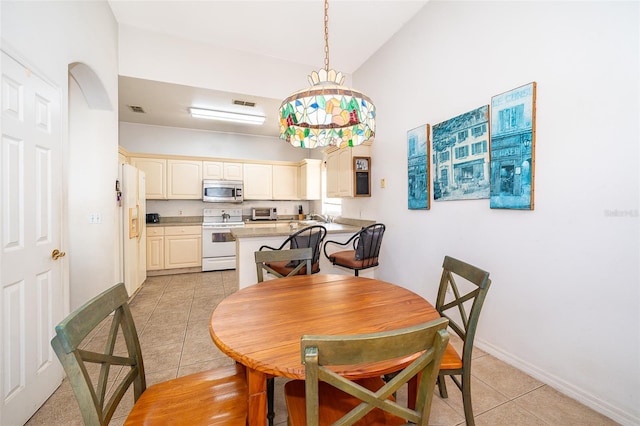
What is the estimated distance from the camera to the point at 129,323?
1162 mm

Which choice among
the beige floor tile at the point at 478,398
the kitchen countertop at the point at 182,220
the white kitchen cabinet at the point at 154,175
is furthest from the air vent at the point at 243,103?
the beige floor tile at the point at 478,398

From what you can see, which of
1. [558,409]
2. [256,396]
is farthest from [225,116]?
[558,409]

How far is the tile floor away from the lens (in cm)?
154

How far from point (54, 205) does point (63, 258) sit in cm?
41

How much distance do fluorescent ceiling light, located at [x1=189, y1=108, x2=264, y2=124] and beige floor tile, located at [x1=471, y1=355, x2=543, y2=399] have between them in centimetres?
451

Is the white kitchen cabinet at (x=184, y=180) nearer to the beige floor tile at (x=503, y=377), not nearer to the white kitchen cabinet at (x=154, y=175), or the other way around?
the white kitchen cabinet at (x=154, y=175)

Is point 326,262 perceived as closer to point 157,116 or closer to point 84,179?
point 84,179

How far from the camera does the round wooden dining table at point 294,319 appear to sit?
90 cm

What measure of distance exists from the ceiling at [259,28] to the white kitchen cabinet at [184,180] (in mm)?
1168

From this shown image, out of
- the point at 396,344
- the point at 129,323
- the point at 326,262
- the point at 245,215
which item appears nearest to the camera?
the point at 396,344

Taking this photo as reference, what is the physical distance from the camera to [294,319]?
1.21 meters

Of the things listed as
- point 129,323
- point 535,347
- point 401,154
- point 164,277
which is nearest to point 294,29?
point 401,154

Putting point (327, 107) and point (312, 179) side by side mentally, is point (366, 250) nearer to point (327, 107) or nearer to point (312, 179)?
point (327, 107)

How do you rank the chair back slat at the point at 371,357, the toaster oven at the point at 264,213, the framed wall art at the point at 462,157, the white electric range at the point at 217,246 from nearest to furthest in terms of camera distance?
1. the chair back slat at the point at 371,357
2. the framed wall art at the point at 462,157
3. the white electric range at the point at 217,246
4. the toaster oven at the point at 264,213
